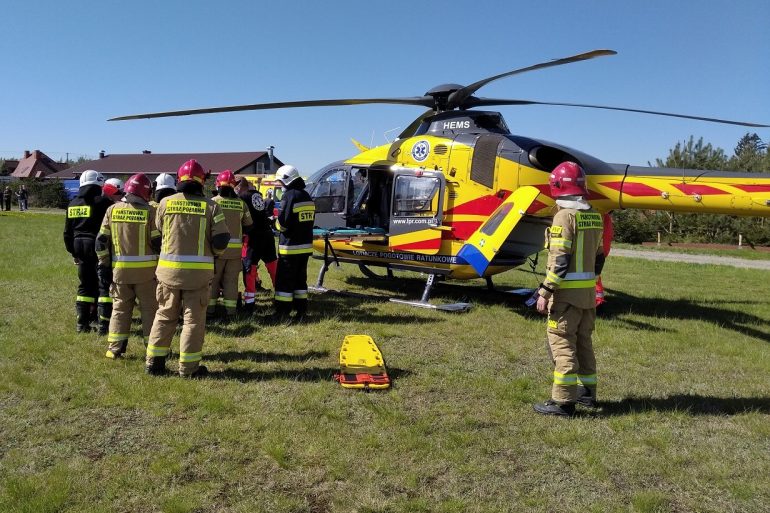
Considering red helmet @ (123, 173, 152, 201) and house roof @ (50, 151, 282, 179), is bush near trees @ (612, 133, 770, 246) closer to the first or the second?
red helmet @ (123, 173, 152, 201)

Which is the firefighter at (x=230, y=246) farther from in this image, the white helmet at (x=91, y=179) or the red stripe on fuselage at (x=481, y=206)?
the red stripe on fuselage at (x=481, y=206)

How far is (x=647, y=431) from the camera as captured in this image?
457cm

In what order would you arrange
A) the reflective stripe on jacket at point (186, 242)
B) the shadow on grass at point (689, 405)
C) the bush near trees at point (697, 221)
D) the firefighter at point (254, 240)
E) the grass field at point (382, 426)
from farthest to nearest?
the bush near trees at point (697, 221) → the firefighter at point (254, 240) → the reflective stripe on jacket at point (186, 242) → the shadow on grass at point (689, 405) → the grass field at point (382, 426)

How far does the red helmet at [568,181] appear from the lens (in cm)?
485

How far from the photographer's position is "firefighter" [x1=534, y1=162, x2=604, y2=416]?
4.74 meters

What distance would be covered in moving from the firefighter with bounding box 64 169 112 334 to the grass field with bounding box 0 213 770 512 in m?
0.32

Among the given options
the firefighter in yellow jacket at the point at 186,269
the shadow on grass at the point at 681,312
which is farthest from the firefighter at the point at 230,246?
the shadow on grass at the point at 681,312

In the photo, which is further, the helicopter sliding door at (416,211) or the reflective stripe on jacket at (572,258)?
the helicopter sliding door at (416,211)

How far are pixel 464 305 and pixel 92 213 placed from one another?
5.64 meters

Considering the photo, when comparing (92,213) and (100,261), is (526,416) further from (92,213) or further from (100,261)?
(92,213)

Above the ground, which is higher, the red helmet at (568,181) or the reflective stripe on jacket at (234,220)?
the red helmet at (568,181)

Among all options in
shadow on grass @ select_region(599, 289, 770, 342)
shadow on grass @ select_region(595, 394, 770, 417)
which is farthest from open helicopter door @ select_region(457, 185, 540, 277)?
shadow on grass @ select_region(595, 394, 770, 417)

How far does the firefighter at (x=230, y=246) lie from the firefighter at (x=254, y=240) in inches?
24.4

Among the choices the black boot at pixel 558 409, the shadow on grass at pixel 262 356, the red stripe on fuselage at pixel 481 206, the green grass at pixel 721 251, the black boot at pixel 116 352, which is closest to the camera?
the black boot at pixel 558 409
